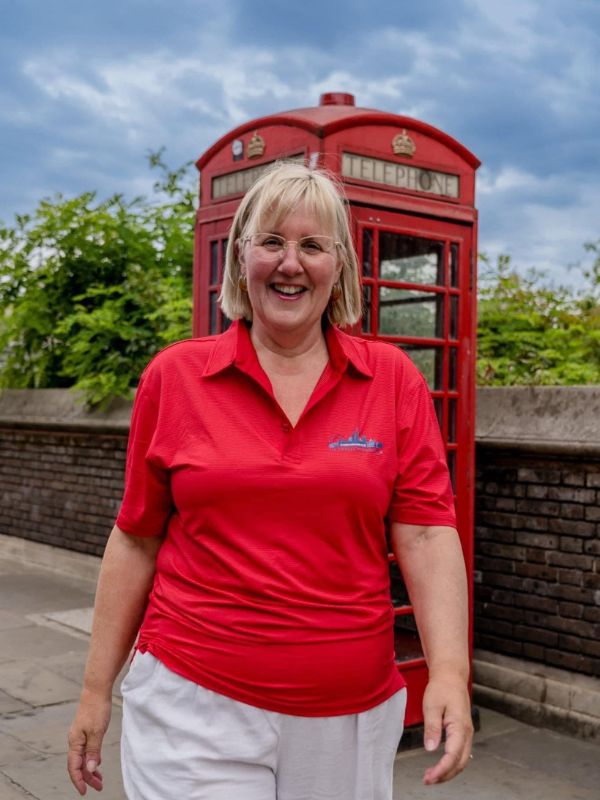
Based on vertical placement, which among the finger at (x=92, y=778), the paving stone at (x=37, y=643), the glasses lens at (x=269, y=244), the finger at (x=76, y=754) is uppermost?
the glasses lens at (x=269, y=244)

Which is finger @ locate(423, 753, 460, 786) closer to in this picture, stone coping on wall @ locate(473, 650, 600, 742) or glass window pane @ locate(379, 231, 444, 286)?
glass window pane @ locate(379, 231, 444, 286)

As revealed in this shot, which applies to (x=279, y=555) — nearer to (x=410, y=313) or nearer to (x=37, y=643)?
(x=410, y=313)

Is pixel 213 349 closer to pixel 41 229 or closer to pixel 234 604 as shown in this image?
pixel 234 604

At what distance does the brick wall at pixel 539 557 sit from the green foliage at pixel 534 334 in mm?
1685

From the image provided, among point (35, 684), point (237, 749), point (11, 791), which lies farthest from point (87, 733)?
point (35, 684)

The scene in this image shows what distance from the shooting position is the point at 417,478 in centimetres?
213

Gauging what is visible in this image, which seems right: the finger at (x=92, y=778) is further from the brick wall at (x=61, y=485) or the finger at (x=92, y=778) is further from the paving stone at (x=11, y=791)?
the brick wall at (x=61, y=485)

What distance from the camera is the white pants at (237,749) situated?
196 centimetres

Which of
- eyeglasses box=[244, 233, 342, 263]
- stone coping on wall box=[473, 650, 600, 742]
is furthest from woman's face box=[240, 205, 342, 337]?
stone coping on wall box=[473, 650, 600, 742]

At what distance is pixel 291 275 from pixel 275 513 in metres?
0.50

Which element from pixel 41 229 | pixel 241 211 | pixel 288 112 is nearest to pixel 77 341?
pixel 41 229

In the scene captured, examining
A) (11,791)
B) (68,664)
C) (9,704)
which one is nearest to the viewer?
(11,791)

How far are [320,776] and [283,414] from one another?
27.7 inches

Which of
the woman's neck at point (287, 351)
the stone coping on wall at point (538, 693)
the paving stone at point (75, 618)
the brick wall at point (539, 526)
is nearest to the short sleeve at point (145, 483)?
the woman's neck at point (287, 351)
